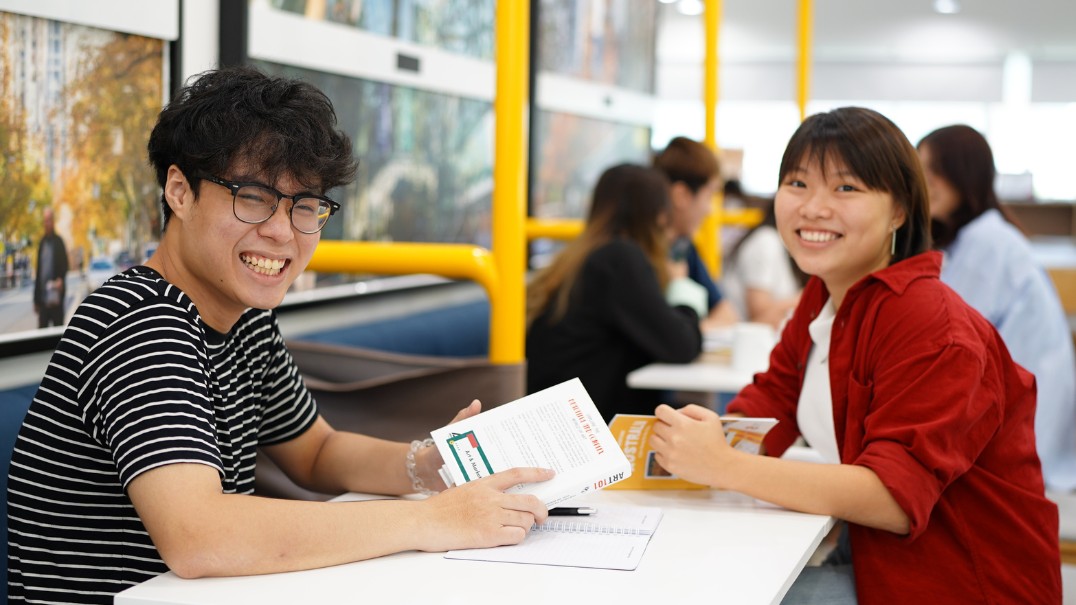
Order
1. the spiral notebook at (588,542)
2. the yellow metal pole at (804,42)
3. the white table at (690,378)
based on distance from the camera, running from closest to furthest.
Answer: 1. the spiral notebook at (588,542)
2. the white table at (690,378)
3. the yellow metal pole at (804,42)

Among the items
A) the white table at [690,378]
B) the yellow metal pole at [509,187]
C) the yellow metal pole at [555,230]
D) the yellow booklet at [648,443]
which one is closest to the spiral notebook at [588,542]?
the yellow booklet at [648,443]

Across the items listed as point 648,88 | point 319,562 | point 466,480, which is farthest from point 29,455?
point 648,88

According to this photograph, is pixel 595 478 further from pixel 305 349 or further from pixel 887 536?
pixel 305 349

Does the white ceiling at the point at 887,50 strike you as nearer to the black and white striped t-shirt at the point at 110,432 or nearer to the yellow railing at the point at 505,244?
the yellow railing at the point at 505,244

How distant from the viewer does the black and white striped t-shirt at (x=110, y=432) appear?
123 cm

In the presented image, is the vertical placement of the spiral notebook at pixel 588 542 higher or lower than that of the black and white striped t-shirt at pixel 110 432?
lower

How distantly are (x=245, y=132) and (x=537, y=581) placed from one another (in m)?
0.62

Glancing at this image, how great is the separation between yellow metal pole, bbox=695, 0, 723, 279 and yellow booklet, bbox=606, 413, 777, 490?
274 centimetres

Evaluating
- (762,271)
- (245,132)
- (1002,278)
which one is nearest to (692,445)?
(245,132)

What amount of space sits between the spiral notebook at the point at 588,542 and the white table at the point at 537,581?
1 centimetres

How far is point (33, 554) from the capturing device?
4.43 ft

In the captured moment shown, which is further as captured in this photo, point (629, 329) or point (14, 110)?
point (629, 329)

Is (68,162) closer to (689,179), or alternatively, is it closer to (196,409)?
(196,409)

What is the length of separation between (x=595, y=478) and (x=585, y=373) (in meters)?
1.83
